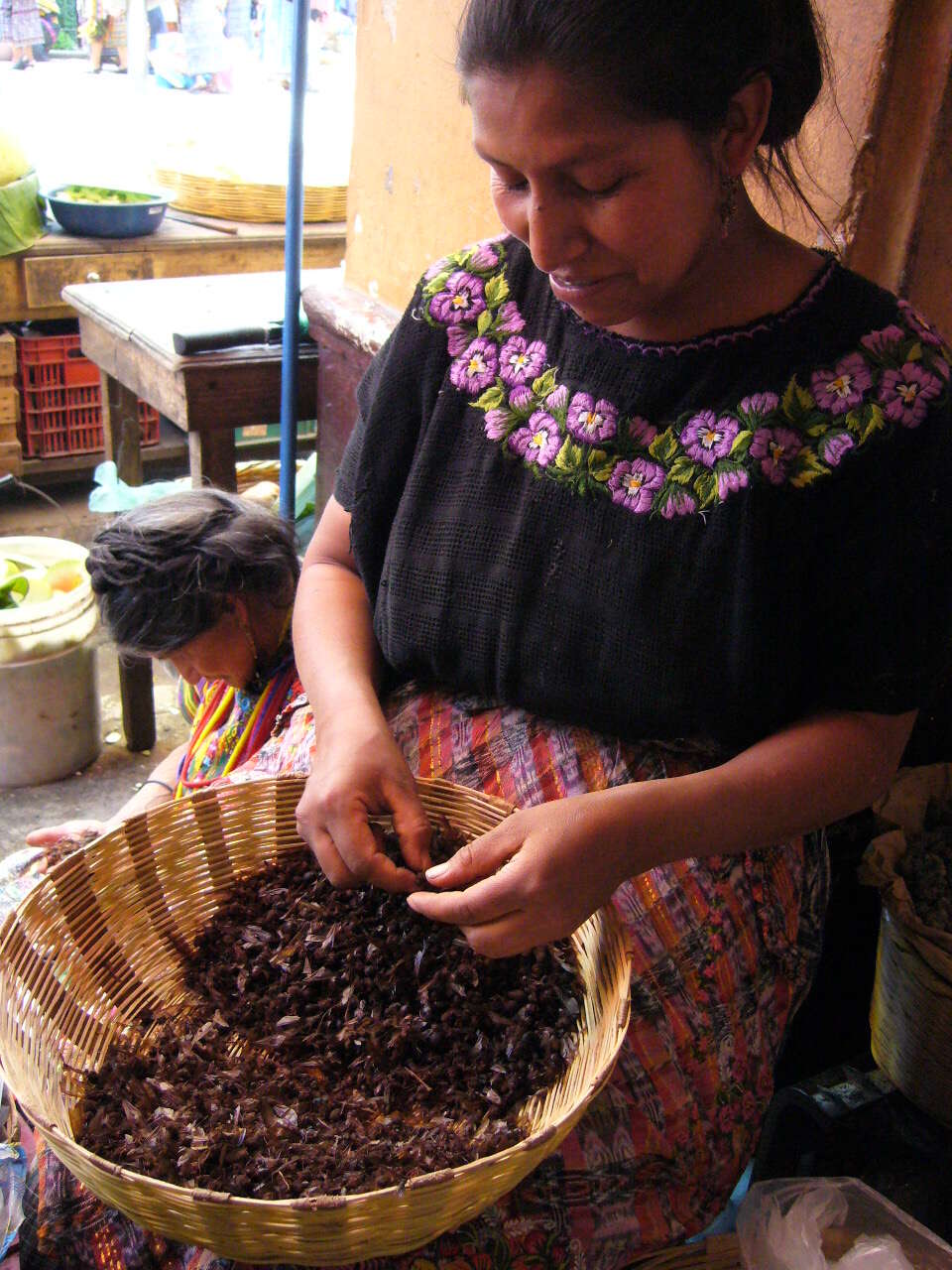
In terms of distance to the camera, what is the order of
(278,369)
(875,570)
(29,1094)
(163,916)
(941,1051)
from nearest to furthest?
(29,1094) → (875,570) → (163,916) → (941,1051) → (278,369)

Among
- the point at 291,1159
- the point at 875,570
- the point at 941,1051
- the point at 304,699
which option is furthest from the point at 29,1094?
the point at 941,1051

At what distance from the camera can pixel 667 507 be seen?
1222 millimetres

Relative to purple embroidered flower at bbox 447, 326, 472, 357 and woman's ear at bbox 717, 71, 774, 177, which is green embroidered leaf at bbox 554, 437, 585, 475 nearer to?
purple embroidered flower at bbox 447, 326, 472, 357

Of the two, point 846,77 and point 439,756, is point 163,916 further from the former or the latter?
point 846,77

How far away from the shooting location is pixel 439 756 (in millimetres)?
1397

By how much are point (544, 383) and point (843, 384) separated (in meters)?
0.33

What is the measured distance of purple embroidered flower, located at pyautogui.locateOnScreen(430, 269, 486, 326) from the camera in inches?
54.3

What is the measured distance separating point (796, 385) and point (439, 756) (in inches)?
23.4

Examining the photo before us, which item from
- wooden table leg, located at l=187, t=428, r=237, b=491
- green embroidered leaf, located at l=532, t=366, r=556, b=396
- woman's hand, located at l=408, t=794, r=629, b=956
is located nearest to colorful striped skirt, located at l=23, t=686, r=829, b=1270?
woman's hand, located at l=408, t=794, r=629, b=956

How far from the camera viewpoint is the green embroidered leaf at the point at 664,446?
123 centimetres

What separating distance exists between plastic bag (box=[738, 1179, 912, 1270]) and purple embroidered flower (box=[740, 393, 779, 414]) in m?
1.01

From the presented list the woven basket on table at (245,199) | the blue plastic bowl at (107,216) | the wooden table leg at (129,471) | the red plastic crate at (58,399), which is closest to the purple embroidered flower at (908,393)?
the wooden table leg at (129,471)

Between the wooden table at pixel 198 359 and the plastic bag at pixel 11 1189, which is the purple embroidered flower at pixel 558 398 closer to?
the plastic bag at pixel 11 1189

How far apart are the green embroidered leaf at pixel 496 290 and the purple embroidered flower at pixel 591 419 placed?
0.18 meters
